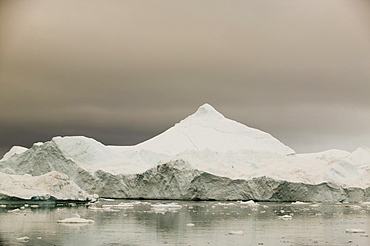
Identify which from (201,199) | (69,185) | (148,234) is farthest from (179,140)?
(148,234)

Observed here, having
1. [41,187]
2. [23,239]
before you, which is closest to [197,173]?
[41,187]

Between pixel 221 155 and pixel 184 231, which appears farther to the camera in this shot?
pixel 221 155

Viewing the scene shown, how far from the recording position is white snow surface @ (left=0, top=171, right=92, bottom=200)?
78.4 ft

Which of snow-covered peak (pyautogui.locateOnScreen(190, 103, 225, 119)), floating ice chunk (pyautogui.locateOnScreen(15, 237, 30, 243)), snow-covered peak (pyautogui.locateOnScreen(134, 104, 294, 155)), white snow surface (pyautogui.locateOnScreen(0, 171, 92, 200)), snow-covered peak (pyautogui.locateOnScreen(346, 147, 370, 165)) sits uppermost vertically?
snow-covered peak (pyautogui.locateOnScreen(190, 103, 225, 119))

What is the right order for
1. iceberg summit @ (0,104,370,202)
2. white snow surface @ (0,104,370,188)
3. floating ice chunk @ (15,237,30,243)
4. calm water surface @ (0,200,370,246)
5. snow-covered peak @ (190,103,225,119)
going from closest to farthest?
floating ice chunk @ (15,237,30,243) < calm water surface @ (0,200,370,246) < iceberg summit @ (0,104,370,202) < white snow surface @ (0,104,370,188) < snow-covered peak @ (190,103,225,119)

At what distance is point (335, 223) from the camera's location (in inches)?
646

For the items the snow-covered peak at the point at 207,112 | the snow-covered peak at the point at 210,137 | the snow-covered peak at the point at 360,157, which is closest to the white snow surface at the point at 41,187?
the snow-covered peak at the point at 210,137

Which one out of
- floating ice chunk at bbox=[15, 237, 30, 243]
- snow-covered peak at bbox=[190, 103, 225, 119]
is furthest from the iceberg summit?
floating ice chunk at bbox=[15, 237, 30, 243]

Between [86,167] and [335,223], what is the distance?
21.5 m

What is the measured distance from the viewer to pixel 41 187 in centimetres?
2466

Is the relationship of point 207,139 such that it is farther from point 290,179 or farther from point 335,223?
point 335,223

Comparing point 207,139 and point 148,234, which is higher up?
point 207,139

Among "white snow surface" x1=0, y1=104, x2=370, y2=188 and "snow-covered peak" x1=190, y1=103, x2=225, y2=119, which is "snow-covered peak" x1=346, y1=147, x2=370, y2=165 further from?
"snow-covered peak" x1=190, y1=103, x2=225, y2=119

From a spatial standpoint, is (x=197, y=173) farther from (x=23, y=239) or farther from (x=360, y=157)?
(x=23, y=239)
